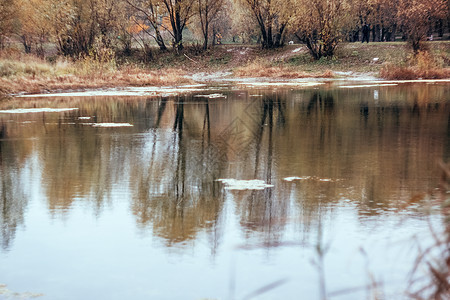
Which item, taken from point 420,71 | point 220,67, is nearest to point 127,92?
point 420,71

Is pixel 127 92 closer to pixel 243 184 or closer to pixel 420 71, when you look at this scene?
pixel 420 71

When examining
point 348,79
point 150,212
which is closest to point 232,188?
point 150,212

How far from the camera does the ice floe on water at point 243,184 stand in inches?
372

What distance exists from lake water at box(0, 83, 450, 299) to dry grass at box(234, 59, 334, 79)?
73.4ft

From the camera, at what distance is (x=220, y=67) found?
49.3 meters

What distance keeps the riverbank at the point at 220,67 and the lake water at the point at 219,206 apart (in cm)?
1377

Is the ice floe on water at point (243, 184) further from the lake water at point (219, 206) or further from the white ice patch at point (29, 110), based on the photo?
the white ice patch at point (29, 110)

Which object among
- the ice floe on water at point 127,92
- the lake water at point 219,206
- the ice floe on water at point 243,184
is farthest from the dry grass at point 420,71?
the ice floe on water at point 243,184

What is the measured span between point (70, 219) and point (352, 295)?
4.01m

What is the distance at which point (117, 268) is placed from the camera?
626 centimetres

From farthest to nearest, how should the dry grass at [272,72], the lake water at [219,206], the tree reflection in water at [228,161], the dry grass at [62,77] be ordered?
1. the dry grass at [272,72]
2. the dry grass at [62,77]
3. the tree reflection in water at [228,161]
4. the lake water at [219,206]

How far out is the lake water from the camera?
5844mm

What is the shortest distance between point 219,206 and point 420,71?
30.6m

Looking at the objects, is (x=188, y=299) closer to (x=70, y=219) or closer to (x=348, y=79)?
(x=70, y=219)
